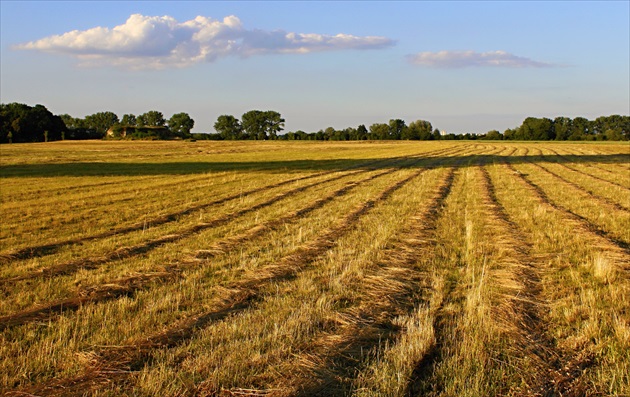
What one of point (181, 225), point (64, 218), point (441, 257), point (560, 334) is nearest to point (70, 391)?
point (560, 334)

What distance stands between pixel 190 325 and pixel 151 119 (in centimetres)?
16991

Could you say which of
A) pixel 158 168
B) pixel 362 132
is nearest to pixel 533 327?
pixel 158 168

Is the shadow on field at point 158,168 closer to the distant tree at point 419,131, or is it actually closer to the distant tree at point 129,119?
the distant tree at point 419,131

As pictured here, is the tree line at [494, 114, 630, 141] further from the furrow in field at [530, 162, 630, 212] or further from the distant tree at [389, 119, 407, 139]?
the furrow in field at [530, 162, 630, 212]

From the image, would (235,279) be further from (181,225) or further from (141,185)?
(141,185)

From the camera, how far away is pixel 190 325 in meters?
5.95

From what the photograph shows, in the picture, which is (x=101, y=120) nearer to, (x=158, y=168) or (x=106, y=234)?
(x=158, y=168)

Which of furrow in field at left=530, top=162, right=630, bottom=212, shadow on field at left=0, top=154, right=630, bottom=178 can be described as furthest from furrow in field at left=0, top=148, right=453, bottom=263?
shadow on field at left=0, top=154, right=630, bottom=178

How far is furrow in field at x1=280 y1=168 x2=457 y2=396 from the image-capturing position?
182 inches

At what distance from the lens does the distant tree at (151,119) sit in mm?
165625

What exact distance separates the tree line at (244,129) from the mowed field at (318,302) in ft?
335

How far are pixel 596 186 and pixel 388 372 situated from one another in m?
20.3

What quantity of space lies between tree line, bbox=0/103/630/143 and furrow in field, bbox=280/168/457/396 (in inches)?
4237

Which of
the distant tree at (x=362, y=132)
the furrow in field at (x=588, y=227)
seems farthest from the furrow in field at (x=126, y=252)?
the distant tree at (x=362, y=132)
